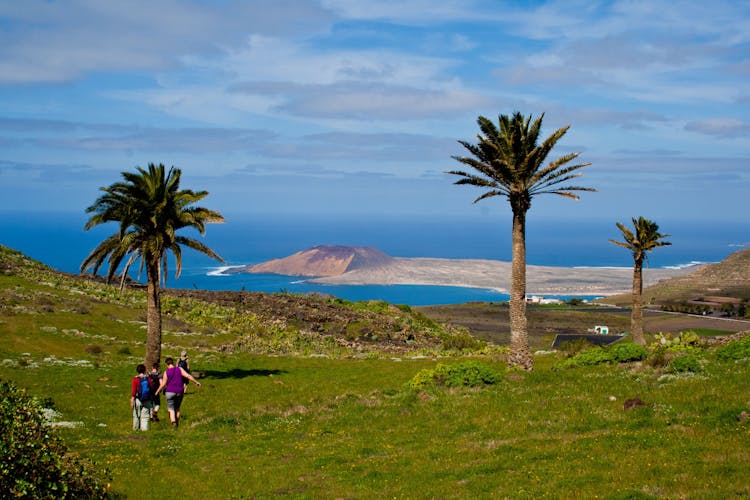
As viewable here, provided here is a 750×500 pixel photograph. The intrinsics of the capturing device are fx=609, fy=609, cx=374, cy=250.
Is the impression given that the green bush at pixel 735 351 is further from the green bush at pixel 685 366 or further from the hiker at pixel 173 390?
the hiker at pixel 173 390

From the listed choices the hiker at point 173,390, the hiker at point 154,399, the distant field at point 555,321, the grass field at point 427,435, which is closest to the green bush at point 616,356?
the grass field at point 427,435

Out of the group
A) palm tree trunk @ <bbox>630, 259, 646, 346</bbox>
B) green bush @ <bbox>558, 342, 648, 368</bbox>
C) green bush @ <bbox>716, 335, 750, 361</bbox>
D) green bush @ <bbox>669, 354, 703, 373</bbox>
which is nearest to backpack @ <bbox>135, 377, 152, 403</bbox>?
green bush @ <bbox>669, 354, 703, 373</bbox>

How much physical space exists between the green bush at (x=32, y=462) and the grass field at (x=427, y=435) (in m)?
2.11

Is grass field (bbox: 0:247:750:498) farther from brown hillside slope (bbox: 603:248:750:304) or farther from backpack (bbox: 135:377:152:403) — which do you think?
brown hillside slope (bbox: 603:248:750:304)

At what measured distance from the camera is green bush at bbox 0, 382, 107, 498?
1018 centimetres

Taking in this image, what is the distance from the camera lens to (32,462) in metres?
10.6

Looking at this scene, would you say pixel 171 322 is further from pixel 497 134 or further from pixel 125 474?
pixel 125 474

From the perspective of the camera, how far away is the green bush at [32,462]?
33.4ft

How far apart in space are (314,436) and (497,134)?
18.7 m

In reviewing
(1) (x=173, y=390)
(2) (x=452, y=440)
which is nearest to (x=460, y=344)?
(1) (x=173, y=390)

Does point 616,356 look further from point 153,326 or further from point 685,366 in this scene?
point 153,326

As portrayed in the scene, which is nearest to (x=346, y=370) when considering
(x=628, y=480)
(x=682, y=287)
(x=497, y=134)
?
(x=497, y=134)

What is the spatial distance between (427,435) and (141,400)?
31.9 feet

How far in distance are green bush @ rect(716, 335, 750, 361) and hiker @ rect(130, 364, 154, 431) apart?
70.2 ft
